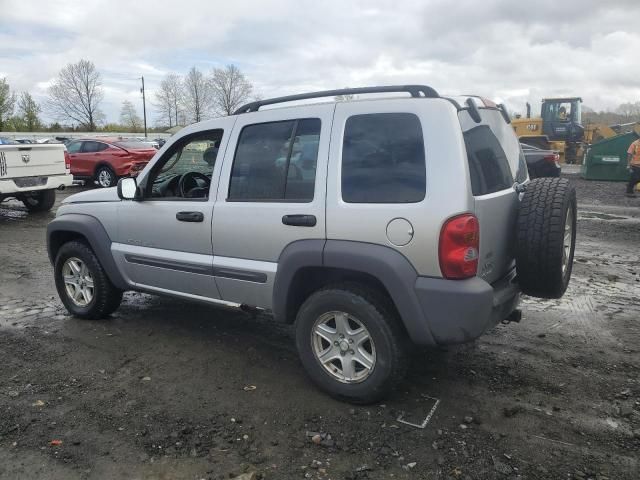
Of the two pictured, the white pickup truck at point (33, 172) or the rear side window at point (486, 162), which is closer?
the rear side window at point (486, 162)

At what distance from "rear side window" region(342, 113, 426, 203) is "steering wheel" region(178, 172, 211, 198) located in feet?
5.32

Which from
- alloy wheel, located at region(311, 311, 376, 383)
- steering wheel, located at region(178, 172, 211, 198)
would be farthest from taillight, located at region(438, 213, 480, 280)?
steering wheel, located at region(178, 172, 211, 198)

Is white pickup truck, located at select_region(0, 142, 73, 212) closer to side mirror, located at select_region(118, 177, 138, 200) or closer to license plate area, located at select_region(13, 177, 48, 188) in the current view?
license plate area, located at select_region(13, 177, 48, 188)

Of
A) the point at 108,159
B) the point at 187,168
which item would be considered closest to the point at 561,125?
the point at 108,159

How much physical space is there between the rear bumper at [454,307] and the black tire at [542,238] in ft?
1.50

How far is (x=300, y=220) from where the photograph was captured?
3357mm

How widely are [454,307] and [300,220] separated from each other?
1094 millimetres

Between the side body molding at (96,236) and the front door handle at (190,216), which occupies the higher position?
the front door handle at (190,216)

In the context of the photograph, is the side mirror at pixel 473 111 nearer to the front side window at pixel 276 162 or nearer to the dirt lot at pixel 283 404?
the front side window at pixel 276 162

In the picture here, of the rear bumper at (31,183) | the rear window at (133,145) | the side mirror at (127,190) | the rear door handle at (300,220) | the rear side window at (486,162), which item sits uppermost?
the rear window at (133,145)

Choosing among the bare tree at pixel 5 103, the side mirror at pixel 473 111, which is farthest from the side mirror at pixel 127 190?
the bare tree at pixel 5 103

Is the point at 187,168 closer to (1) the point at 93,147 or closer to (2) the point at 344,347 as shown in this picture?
(2) the point at 344,347

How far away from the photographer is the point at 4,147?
10156mm

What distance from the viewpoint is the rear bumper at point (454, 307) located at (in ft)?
9.52
